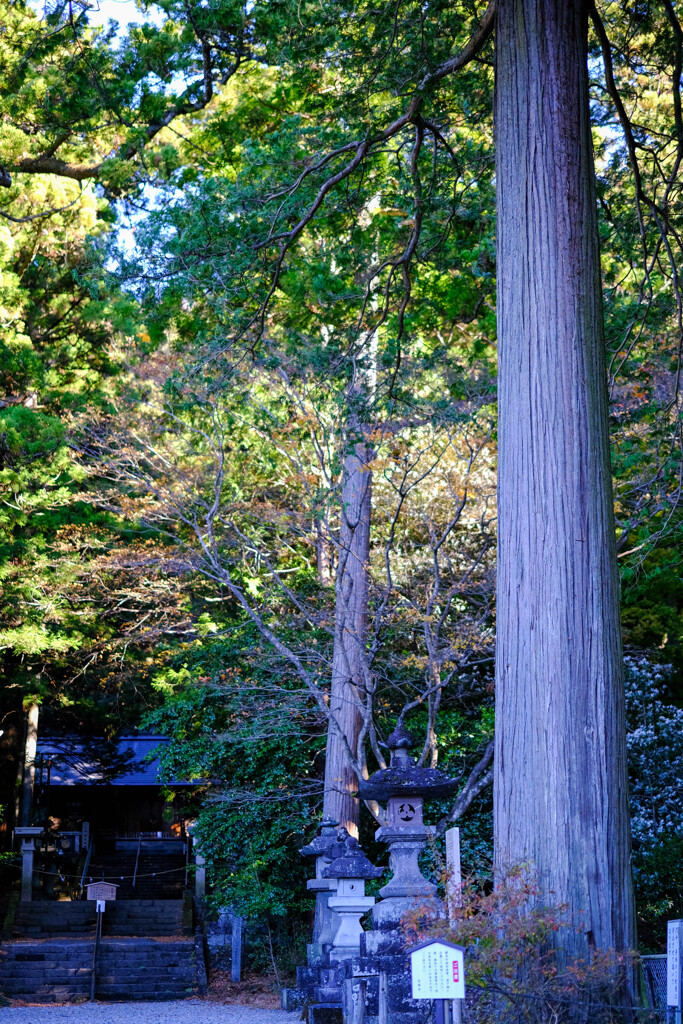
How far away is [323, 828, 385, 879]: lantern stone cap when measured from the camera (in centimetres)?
1075

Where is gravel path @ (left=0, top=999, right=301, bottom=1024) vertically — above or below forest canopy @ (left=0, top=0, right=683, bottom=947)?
below

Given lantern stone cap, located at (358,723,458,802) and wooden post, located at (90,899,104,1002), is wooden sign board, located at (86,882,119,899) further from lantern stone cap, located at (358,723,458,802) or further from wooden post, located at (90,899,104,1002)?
→ lantern stone cap, located at (358,723,458,802)

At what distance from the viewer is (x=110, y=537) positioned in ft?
58.9

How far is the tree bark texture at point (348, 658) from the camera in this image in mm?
13061

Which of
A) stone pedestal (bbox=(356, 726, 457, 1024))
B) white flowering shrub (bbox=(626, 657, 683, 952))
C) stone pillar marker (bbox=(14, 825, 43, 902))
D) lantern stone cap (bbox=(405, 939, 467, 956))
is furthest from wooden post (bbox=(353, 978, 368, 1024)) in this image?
stone pillar marker (bbox=(14, 825, 43, 902))

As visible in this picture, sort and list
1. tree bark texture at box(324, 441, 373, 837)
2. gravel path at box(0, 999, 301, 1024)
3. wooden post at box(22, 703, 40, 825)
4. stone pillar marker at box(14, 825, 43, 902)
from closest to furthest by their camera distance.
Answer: gravel path at box(0, 999, 301, 1024), tree bark texture at box(324, 441, 373, 837), stone pillar marker at box(14, 825, 43, 902), wooden post at box(22, 703, 40, 825)

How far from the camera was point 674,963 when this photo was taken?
543cm

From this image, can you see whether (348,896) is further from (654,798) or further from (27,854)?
(27,854)

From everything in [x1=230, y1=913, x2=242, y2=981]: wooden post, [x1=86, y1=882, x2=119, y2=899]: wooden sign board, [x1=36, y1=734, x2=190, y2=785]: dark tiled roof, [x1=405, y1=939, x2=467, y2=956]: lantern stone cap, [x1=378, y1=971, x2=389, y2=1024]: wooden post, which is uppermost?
[x1=36, y1=734, x2=190, y2=785]: dark tiled roof

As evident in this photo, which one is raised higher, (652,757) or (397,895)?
(652,757)

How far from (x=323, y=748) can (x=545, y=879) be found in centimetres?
1109

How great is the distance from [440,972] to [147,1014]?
10.4 m

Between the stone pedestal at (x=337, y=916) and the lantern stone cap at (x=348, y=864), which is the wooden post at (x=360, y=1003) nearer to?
the stone pedestal at (x=337, y=916)

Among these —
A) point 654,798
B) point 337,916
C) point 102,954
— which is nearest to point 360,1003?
point 337,916
